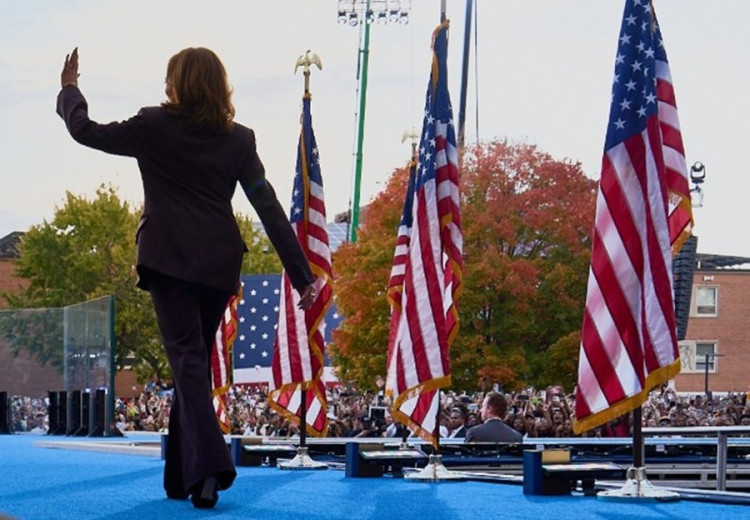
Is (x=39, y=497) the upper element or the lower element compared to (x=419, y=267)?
lower

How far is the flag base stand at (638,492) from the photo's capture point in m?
7.87

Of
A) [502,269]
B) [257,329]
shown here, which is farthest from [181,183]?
[257,329]

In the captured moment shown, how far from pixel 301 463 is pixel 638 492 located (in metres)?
4.92

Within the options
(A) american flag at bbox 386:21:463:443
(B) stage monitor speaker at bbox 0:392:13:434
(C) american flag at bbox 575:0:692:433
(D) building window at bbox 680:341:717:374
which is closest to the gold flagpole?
(A) american flag at bbox 386:21:463:443

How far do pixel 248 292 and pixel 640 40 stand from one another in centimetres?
4258

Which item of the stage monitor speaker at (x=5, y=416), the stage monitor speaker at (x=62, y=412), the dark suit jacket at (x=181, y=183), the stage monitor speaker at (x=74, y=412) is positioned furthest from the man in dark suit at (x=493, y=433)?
the stage monitor speaker at (x=5, y=416)

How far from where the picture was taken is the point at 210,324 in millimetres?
6793

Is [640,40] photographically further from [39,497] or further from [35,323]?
[35,323]

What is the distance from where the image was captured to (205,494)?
21.1ft

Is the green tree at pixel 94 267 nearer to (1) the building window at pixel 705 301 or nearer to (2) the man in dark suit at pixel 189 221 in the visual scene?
(1) the building window at pixel 705 301

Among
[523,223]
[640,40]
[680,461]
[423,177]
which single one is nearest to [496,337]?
[523,223]

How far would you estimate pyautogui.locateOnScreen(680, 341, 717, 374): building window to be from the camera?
79.4 meters

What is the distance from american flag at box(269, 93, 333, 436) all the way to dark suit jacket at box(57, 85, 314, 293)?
8.20m

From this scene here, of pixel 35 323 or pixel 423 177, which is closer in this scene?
pixel 423 177
